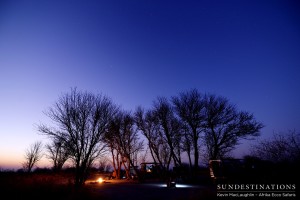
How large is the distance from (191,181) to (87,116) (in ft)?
48.2

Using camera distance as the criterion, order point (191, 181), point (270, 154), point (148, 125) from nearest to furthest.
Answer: point (270, 154), point (191, 181), point (148, 125)

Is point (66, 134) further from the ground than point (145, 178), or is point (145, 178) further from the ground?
point (66, 134)

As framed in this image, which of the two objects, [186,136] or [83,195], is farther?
[186,136]

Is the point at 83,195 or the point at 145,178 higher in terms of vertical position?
the point at 83,195

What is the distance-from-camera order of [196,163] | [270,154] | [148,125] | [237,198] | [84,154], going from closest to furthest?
[237,198] → [84,154] → [270,154] → [196,163] → [148,125]

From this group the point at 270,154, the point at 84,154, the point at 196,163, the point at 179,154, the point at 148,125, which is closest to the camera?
the point at 84,154

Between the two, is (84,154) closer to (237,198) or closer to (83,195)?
(83,195)

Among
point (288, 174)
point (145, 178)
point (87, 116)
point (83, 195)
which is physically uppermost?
point (87, 116)

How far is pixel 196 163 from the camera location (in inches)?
947

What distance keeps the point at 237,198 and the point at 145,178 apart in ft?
65.3

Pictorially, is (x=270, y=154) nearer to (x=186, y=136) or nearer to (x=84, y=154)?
(x=186, y=136)

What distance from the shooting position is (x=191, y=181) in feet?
72.6

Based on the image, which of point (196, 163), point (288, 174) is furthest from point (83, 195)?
point (196, 163)

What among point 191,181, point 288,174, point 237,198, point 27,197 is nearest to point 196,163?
point 191,181
